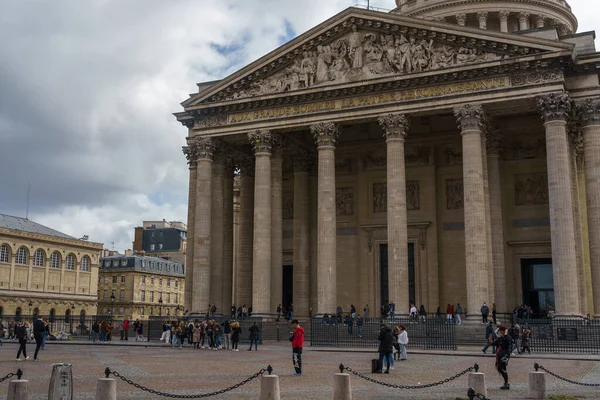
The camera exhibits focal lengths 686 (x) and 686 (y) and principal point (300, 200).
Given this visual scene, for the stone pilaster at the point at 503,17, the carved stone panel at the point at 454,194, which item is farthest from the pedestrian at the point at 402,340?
the stone pilaster at the point at 503,17

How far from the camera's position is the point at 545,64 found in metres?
34.8

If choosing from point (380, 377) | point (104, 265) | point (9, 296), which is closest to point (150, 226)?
point (104, 265)

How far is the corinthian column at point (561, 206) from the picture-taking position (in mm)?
33312

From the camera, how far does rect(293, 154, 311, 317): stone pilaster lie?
4503cm

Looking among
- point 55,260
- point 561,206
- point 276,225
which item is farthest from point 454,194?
point 55,260

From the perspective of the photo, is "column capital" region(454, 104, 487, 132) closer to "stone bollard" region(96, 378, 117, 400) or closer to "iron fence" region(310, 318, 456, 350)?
"iron fence" region(310, 318, 456, 350)

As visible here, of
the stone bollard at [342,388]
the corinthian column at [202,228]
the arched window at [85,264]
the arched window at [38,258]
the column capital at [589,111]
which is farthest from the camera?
the arched window at [85,264]

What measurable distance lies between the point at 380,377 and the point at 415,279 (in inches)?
1001

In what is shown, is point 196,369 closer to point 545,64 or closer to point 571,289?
point 571,289

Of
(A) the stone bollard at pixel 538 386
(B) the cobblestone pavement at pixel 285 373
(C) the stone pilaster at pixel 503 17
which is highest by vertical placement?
(C) the stone pilaster at pixel 503 17

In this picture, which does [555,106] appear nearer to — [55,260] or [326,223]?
[326,223]

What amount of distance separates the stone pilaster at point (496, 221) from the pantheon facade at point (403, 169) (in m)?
0.10

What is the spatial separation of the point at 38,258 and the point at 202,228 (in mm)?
47954

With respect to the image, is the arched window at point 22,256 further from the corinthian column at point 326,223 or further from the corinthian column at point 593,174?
the corinthian column at point 593,174
